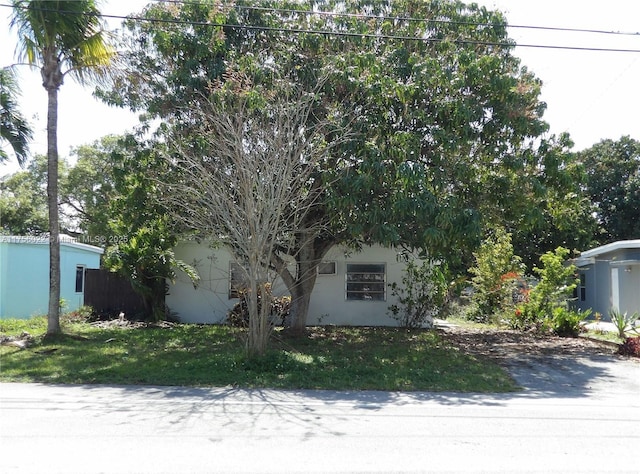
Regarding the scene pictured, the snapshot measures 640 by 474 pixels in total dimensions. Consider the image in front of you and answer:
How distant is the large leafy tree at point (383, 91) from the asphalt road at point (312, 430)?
12.6 ft

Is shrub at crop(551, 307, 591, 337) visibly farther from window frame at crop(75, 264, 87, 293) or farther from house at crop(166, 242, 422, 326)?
window frame at crop(75, 264, 87, 293)

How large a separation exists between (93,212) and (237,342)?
66.2 ft

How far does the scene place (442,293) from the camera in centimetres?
1789

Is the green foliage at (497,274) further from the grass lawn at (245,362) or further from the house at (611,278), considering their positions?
the grass lawn at (245,362)

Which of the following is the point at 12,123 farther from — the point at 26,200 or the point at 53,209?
the point at 26,200

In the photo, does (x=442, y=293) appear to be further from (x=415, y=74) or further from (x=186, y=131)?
(x=186, y=131)

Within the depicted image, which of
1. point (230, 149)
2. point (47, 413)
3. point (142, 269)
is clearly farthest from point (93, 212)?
point (47, 413)

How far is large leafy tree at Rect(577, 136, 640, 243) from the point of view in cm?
3316

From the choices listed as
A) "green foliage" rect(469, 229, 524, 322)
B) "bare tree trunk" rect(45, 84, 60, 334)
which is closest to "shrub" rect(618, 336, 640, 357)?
"green foliage" rect(469, 229, 524, 322)

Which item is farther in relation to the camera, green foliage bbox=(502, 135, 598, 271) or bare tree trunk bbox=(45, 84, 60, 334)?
bare tree trunk bbox=(45, 84, 60, 334)

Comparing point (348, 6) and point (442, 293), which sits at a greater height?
point (348, 6)

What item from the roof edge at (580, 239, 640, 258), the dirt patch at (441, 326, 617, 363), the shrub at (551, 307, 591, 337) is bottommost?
the dirt patch at (441, 326, 617, 363)

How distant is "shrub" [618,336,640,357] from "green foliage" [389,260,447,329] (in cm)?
536

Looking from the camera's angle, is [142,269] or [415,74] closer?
[415,74]
